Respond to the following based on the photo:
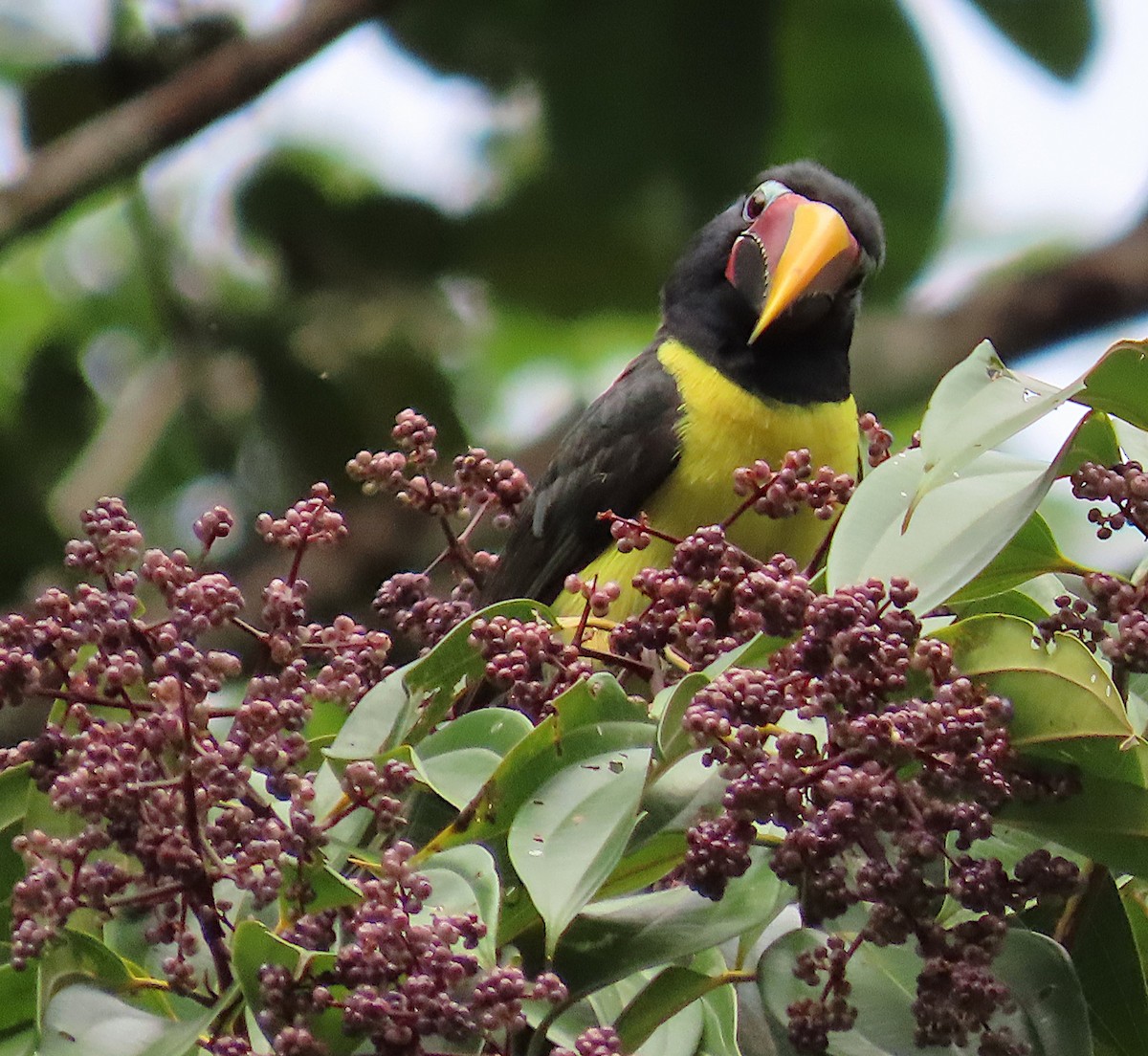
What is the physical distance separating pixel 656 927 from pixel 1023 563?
0.33 m

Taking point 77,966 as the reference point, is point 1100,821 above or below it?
above

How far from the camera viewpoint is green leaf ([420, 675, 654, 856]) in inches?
40.0

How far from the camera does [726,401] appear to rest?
94.4 inches

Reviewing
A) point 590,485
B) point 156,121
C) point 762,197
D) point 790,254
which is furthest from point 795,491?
point 156,121

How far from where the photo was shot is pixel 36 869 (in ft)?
3.19

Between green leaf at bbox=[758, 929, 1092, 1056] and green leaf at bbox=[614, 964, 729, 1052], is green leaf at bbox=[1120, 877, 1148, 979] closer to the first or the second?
green leaf at bbox=[758, 929, 1092, 1056]

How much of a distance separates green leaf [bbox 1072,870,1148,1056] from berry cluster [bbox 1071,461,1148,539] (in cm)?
21

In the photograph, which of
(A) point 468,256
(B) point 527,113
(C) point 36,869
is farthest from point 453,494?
(B) point 527,113

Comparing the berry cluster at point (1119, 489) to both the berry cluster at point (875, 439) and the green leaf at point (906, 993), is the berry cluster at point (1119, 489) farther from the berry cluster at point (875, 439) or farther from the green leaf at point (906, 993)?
the berry cluster at point (875, 439)

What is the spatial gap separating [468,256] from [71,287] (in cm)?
113

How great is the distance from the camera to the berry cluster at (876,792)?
0.89 metres

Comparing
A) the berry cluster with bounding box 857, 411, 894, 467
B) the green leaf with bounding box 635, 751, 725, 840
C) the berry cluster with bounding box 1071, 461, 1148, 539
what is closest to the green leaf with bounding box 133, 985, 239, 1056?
the green leaf with bounding box 635, 751, 725, 840

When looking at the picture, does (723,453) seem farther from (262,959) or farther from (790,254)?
(262,959)

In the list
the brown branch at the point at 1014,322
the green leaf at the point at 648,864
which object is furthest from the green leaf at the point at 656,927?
the brown branch at the point at 1014,322
